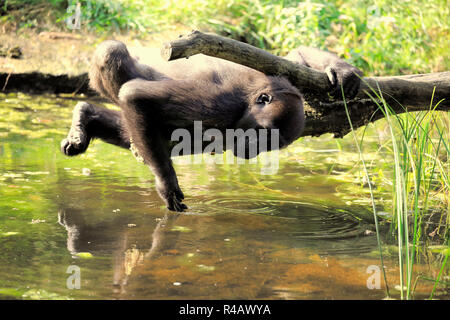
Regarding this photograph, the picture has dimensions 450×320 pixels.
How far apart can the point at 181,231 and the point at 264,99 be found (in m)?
1.10

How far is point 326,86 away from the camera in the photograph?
402 centimetres

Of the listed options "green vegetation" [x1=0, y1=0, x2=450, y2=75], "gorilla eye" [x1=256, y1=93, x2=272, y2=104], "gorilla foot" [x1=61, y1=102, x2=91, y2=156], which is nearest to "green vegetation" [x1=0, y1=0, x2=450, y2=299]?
"green vegetation" [x1=0, y1=0, x2=450, y2=75]

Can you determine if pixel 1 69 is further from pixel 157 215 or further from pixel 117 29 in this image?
pixel 157 215

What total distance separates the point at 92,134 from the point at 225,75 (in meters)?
Answer: 1.37

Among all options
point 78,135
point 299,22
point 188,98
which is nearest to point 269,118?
point 188,98

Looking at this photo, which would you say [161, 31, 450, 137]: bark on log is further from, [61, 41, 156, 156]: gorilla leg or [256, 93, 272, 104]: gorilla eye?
[61, 41, 156, 156]: gorilla leg

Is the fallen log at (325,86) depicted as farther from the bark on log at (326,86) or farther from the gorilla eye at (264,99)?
the gorilla eye at (264,99)

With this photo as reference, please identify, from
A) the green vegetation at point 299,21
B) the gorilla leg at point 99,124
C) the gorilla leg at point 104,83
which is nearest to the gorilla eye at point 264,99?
the gorilla leg at point 104,83

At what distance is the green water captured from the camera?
10.3 feet

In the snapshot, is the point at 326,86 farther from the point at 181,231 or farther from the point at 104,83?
the point at 104,83

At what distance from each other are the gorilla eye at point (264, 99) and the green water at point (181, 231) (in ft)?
3.04

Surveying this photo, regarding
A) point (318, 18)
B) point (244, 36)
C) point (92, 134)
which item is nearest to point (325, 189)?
point (92, 134)

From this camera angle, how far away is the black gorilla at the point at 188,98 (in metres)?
4.15

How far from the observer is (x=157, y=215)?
14.9ft
